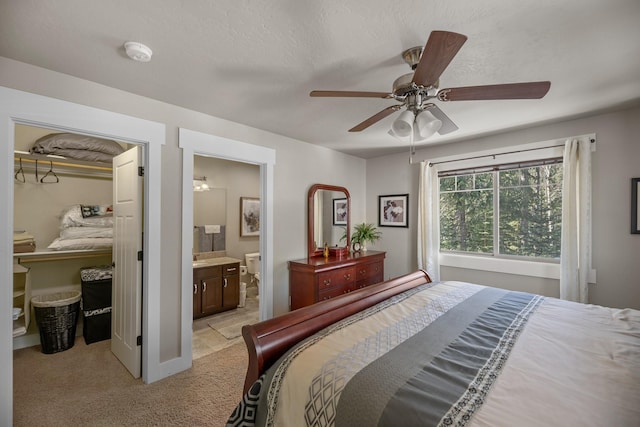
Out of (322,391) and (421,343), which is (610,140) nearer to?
(421,343)

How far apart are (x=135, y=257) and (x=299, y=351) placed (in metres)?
1.85

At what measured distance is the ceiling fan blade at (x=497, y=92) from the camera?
1404 millimetres

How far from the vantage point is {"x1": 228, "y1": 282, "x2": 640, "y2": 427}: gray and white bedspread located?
91cm

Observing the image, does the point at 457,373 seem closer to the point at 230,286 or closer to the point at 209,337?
the point at 209,337

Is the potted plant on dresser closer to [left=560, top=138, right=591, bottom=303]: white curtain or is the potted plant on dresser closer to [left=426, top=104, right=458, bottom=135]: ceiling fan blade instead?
[left=560, top=138, right=591, bottom=303]: white curtain

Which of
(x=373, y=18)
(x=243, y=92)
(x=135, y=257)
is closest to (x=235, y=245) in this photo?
(x=135, y=257)

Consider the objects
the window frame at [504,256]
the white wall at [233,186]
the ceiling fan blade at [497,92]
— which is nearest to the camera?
the ceiling fan blade at [497,92]

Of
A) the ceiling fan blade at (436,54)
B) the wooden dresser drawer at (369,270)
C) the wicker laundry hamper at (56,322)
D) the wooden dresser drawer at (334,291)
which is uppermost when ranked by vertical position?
the ceiling fan blade at (436,54)

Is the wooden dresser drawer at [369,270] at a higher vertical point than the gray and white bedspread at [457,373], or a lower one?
lower

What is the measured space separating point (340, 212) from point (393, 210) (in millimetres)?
864

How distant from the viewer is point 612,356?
1.25m

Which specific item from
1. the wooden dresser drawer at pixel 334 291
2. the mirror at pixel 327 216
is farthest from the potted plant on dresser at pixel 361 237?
the wooden dresser drawer at pixel 334 291

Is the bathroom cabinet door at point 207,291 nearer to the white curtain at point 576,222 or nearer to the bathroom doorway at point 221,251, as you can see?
the bathroom doorway at point 221,251

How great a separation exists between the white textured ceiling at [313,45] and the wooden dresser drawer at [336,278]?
185 cm
